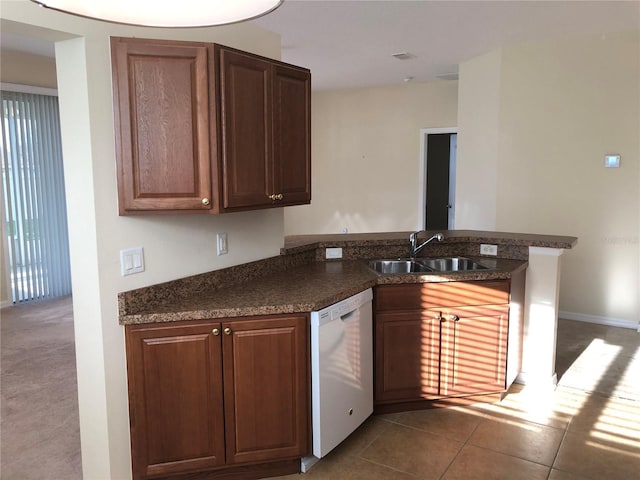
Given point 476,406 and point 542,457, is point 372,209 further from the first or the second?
point 542,457

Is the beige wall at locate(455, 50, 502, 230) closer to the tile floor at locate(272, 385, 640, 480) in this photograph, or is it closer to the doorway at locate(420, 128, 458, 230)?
the doorway at locate(420, 128, 458, 230)

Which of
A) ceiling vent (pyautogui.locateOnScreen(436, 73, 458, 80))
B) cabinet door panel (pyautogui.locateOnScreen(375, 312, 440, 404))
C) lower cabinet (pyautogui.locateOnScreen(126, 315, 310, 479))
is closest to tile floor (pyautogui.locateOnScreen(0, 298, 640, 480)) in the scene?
cabinet door panel (pyautogui.locateOnScreen(375, 312, 440, 404))

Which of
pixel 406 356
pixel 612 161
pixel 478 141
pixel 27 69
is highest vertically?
pixel 27 69

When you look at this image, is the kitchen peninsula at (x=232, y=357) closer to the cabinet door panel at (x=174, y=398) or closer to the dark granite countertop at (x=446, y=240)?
the cabinet door panel at (x=174, y=398)

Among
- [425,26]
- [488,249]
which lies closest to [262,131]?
[488,249]

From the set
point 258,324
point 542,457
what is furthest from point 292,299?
point 542,457

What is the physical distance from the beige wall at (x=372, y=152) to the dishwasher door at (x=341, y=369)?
15.5ft

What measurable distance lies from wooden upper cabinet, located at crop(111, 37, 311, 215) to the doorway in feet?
16.4

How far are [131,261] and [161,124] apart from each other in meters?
0.62

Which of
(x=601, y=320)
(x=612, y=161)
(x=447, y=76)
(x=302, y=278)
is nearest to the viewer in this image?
(x=302, y=278)

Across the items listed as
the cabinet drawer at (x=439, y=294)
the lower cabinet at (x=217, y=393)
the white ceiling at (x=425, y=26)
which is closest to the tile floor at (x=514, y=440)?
the lower cabinet at (x=217, y=393)

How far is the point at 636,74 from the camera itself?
14.5 feet

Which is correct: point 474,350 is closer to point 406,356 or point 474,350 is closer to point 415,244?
point 406,356

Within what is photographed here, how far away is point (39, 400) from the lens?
336 cm
